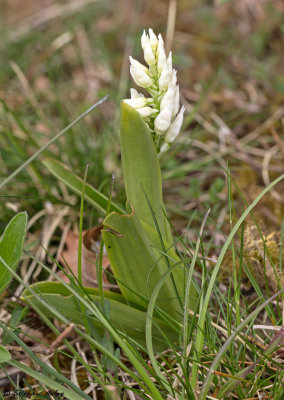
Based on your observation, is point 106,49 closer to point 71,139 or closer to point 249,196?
point 71,139

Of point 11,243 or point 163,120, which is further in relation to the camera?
point 11,243

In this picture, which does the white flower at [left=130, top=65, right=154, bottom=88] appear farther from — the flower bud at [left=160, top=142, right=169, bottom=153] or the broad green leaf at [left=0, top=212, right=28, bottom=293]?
the broad green leaf at [left=0, top=212, right=28, bottom=293]

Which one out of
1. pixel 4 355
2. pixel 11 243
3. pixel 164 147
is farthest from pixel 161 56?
pixel 4 355

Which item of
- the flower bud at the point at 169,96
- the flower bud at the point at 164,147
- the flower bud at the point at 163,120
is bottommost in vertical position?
the flower bud at the point at 164,147

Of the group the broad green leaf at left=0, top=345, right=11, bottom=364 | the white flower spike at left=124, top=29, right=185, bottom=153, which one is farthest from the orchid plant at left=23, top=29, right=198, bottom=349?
the broad green leaf at left=0, top=345, right=11, bottom=364

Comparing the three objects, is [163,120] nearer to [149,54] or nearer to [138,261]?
[149,54]

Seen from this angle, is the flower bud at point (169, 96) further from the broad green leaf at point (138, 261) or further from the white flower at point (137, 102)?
the broad green leaf at point (138, 261)

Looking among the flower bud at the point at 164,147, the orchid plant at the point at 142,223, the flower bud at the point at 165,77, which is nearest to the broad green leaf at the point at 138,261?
the orchid plant at the point at 142,223
